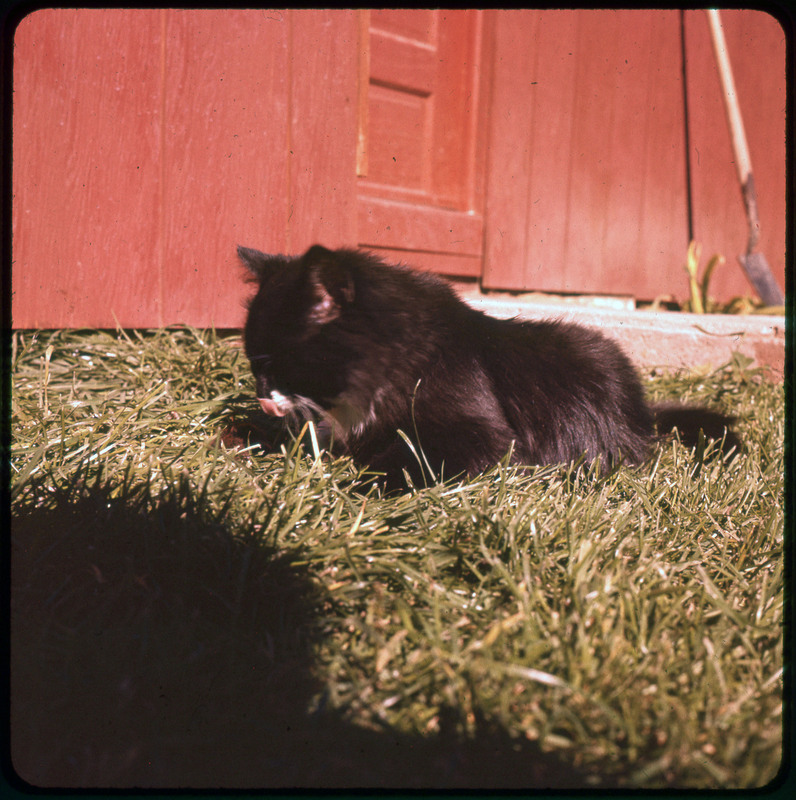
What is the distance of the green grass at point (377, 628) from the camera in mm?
847

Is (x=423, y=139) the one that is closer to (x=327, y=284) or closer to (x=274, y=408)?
(x=327, y=284)

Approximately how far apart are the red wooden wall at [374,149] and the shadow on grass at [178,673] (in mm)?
1368

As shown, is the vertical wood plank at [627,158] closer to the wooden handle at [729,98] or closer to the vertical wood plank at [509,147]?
the wooden handle at [729,98]

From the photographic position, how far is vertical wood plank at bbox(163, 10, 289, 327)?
2379 mm

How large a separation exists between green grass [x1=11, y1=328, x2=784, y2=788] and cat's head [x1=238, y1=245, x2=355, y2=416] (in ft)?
0.79

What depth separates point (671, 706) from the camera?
0.90 meters

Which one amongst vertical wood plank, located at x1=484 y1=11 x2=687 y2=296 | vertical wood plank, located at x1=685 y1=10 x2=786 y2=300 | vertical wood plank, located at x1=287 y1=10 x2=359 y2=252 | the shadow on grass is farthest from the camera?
vertical wood plank, located at x1=685 y1=10 x2=786 y2=300

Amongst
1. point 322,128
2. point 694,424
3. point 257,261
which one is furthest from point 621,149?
point 257,261

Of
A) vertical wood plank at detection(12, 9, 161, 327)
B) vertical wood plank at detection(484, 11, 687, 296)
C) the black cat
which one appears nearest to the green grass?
the black cat

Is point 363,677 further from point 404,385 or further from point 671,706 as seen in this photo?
point 404,385

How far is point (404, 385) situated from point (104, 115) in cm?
154

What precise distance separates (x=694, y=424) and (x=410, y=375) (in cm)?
110

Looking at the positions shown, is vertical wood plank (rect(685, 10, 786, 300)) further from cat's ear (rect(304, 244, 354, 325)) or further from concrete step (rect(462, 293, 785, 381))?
cat's ear (rect(304, 244, 354, 325))

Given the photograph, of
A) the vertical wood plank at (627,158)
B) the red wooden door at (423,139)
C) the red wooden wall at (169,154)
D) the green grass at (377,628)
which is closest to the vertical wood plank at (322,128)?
the red wooden wall at (169,154)
